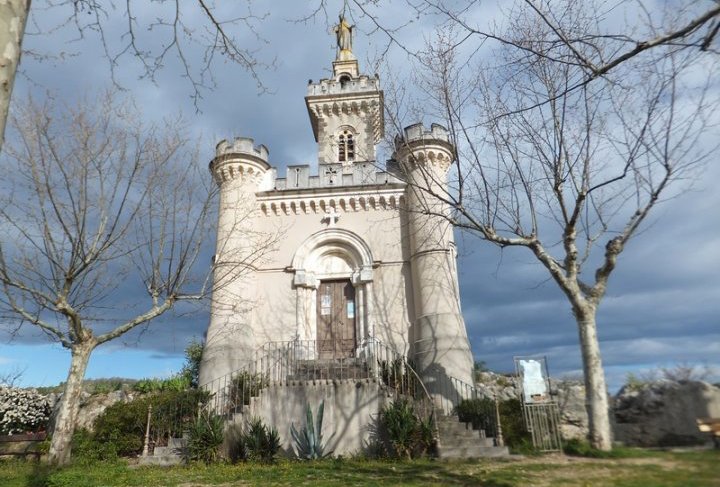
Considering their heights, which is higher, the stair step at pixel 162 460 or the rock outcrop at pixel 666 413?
the rock outcrop at pixel 666 413

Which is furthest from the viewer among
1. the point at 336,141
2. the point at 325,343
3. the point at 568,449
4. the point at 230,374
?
the point at 336,141

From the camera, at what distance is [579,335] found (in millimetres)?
8070

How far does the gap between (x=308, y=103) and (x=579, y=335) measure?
15258 millimetres

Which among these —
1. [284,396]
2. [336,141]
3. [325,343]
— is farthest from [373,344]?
[336,141]

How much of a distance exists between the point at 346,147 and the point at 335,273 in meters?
6.20

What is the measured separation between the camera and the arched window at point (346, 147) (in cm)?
1911

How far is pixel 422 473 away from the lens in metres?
7.92

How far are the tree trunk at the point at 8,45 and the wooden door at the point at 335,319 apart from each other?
12793mm

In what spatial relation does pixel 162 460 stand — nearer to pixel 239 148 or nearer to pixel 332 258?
pixel 332 258

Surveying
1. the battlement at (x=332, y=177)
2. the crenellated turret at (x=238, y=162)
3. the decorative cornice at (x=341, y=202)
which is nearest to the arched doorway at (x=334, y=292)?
the decorative cornice at (x=341, y=202)

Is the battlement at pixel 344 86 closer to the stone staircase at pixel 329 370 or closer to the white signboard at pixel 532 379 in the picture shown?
the stone staircase at pixel 329 370

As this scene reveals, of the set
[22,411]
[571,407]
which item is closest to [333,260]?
[571,407]

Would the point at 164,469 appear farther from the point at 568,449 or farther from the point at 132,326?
the point at 568,449

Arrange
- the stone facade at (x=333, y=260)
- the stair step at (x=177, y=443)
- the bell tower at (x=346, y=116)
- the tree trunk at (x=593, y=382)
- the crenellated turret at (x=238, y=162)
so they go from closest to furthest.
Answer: the tree trunk at (x=593, y=382), the stair step at (x=177, y=443), the stone facade at (x=333, y=260), the crenellated turret at (x=238, y=162), the bell tower at (x=346, y=116)
